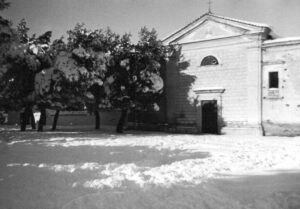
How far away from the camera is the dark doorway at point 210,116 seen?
1855 centimetres

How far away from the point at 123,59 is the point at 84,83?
2802 mm

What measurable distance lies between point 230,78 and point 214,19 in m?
3.65

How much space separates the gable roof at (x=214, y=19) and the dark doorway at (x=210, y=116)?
179 inches

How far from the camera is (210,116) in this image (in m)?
18.8

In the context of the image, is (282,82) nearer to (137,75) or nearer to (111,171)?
(137,75)

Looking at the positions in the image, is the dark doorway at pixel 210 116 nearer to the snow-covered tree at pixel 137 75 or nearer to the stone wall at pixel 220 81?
the stone wall at pixel 220 81

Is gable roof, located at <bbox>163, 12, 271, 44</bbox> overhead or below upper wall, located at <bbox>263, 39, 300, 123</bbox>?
overhead

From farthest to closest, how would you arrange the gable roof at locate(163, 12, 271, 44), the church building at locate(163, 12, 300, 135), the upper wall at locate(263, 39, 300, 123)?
the gable roof at locate(163, 12, 271, 44), the church building at locate(163, 12, 300, 135), the upper wall at locate(263, 39, 300, 123)

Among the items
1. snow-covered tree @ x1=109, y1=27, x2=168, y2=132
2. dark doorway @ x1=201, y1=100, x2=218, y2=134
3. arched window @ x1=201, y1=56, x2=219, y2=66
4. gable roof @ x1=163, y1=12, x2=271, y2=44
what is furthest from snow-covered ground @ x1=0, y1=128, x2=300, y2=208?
arched window @ x1=201, y1=56, x2=219, y2=66

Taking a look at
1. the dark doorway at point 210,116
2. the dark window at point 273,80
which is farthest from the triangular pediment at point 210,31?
the dark doorway at point 210,116

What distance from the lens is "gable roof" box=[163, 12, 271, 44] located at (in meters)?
17.1

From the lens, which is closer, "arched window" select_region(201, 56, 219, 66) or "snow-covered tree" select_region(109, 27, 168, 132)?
"snow-covered tree" select_region(109, 27, 168, 132)

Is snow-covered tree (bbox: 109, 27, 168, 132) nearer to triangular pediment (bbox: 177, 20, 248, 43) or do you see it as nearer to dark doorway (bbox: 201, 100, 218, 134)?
triangular pediment (bbox: 177, 20, 248, 43)

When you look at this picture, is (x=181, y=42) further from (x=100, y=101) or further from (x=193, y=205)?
(x=193, y=205)
